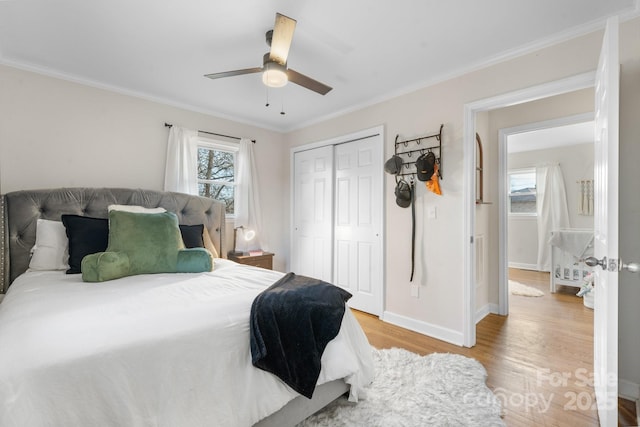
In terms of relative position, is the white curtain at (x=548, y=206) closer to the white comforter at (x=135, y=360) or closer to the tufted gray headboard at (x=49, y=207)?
the white comforter at (x=135, y=360)

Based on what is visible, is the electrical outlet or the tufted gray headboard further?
the electrical outlet

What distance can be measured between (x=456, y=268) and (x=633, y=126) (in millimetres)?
1503

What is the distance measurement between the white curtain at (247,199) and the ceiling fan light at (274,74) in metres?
2.03

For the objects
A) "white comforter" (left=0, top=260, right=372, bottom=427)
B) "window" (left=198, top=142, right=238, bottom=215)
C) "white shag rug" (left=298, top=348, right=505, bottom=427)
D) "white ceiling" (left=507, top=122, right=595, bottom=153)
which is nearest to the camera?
"white comforter" (left=0, top=260, right=372, bottom=427)

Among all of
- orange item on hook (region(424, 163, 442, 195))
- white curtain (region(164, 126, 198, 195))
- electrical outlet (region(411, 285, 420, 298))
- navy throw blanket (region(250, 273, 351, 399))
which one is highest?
white curtain (region(164, 126, 198, 195))

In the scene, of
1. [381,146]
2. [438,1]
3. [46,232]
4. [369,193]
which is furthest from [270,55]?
[46,232]

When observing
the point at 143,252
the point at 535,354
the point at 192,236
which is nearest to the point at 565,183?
the point at 535,354

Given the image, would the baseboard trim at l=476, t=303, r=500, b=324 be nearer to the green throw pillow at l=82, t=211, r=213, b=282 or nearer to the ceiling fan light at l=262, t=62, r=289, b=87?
the green throw pillow at l=82, t=211, r=213, b=282

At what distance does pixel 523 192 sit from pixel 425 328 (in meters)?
5.13

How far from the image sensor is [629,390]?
185 cm

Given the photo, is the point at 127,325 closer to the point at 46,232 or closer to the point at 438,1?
the point at 46,232

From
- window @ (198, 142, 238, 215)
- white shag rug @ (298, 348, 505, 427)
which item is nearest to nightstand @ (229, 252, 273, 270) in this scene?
window @ (198, 142, 238, 215)

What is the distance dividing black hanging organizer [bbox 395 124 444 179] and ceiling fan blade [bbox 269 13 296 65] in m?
1.58

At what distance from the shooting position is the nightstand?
140 inches
